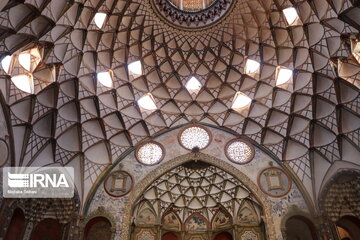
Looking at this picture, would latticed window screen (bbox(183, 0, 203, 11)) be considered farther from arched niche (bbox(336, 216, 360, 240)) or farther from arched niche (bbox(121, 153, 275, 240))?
arched niche (bbox(336, 216, 360, 240))

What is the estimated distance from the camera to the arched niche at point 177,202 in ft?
59.6

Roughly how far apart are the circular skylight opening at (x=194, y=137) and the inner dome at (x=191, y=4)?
746 cm

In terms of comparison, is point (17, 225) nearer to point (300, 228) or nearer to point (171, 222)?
point (171, 222)

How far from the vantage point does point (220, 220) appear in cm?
2016

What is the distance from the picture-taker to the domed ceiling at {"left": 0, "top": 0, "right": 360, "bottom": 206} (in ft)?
48.9

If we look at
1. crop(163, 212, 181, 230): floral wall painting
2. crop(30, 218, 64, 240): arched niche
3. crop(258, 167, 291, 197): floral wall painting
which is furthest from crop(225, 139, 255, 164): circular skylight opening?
crop(30, 218, 64, 240): arched niche

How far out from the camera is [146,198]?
63.5 feet

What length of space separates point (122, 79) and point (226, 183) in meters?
9.11

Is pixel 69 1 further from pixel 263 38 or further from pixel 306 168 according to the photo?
pixel 306 168

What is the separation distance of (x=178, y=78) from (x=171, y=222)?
365 inches

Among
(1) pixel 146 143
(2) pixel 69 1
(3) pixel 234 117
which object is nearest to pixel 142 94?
(1) pixel 146 143

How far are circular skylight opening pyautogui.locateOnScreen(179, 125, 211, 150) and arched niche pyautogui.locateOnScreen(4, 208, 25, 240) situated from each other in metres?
9.76

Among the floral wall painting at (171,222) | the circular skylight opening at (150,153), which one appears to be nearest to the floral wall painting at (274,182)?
the floral wall painting at (171,222)

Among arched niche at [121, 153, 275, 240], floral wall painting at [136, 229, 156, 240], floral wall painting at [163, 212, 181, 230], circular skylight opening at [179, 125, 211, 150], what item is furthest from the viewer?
floral wall painting at [163, 212, 181, 230]
